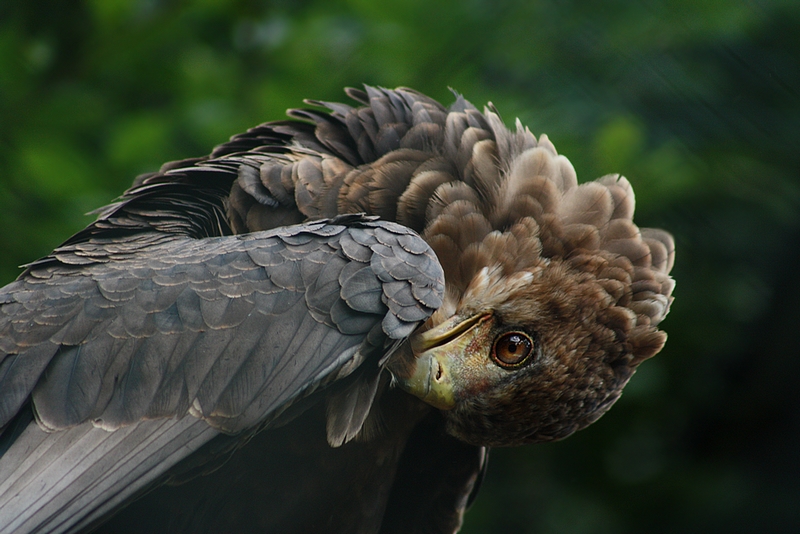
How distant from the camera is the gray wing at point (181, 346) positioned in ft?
8.02

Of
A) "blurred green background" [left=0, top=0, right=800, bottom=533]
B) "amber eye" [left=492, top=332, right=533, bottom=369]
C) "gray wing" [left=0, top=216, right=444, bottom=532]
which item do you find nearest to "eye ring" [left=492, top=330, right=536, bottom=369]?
"amber eye" [left=492, top=332, right=533, bottom=369]

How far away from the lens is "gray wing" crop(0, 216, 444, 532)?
2.44 metres

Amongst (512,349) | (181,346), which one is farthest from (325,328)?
(512,349)

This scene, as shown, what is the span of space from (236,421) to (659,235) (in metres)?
1.94

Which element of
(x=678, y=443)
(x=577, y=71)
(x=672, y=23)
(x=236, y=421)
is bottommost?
(x=678, y=443)

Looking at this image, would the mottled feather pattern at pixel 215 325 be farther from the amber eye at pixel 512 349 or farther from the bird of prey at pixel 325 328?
the amber eye at pixel 512 349

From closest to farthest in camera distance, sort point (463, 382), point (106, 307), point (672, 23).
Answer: point (106, 307), point (463, 382), point (672, 23)

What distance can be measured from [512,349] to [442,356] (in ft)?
0.83

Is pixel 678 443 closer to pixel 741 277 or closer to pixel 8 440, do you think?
pixel 741 277

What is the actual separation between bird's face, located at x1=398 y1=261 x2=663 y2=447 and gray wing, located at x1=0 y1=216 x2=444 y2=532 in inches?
13.9

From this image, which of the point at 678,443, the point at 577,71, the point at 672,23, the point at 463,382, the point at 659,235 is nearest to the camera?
the point at 463,382

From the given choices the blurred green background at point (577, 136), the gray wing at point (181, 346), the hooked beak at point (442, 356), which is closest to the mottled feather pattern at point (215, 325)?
the gray wing at point (181, 346)

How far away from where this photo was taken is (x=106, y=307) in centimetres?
265

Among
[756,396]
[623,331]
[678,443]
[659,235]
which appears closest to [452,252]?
[623,331]
